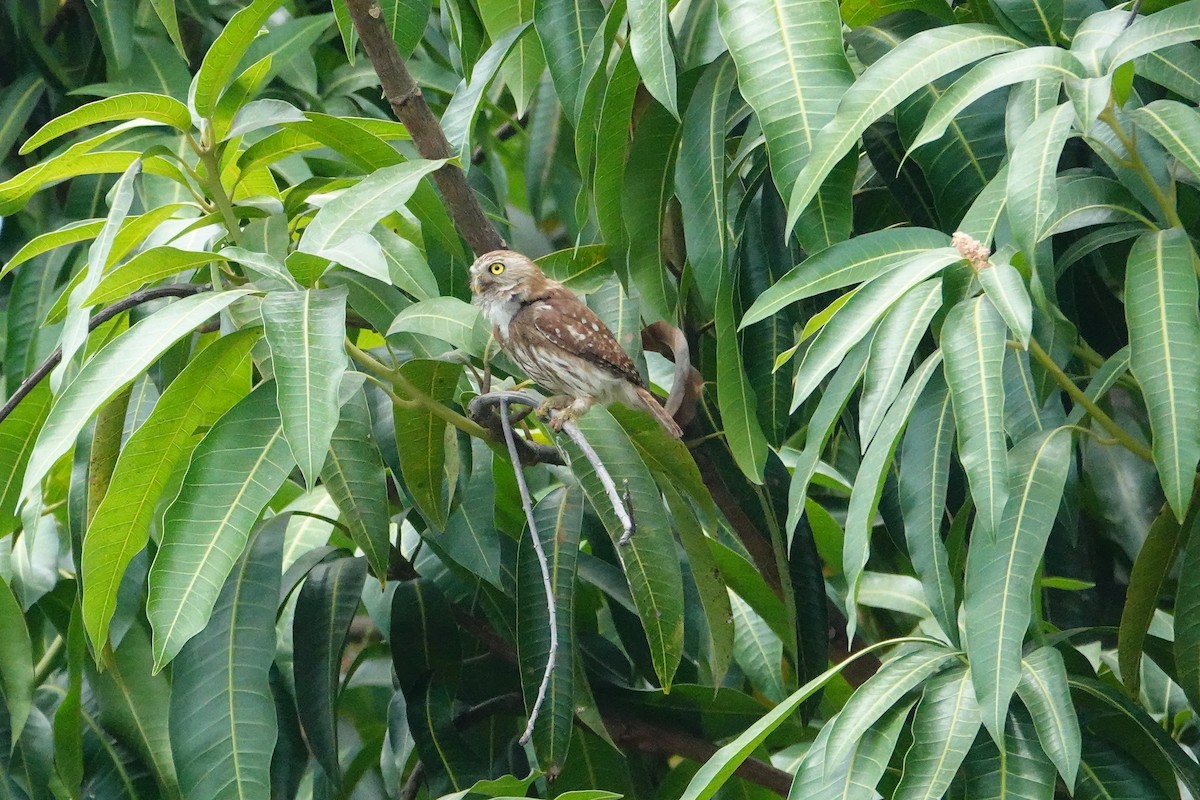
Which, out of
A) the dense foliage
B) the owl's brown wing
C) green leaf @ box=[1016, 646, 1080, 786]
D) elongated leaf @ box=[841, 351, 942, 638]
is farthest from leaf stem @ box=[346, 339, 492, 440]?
green leaf @ box=[1016, 646, 1080, 786]

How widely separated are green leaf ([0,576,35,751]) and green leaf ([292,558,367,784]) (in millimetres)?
588

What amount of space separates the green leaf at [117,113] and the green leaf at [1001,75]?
4.74ft

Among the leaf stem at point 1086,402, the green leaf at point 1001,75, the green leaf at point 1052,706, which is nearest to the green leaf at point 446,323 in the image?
the green leaf at point 1001,75

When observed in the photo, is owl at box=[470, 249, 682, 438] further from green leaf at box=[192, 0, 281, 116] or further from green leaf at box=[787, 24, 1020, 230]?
green leaf at box=[787, 24, 1020, 230]

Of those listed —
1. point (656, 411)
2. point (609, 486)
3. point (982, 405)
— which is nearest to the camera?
point (982, 405)

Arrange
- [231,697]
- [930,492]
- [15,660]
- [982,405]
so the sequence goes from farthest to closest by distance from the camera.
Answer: [15,660], [231,697], [930,492], [982,405]

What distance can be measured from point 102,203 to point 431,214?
1597 millimetres

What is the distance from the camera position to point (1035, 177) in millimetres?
1878

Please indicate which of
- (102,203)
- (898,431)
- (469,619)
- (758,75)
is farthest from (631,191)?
(102,203)

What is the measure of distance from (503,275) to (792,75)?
141 cm

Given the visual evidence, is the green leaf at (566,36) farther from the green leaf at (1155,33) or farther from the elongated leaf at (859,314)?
the green leaf at (1155,33)

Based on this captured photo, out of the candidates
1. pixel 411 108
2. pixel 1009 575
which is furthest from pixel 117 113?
pixel 1009 575

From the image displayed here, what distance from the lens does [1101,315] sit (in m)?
2.89

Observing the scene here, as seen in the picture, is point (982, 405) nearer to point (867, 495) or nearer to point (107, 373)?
point (867, 495)
